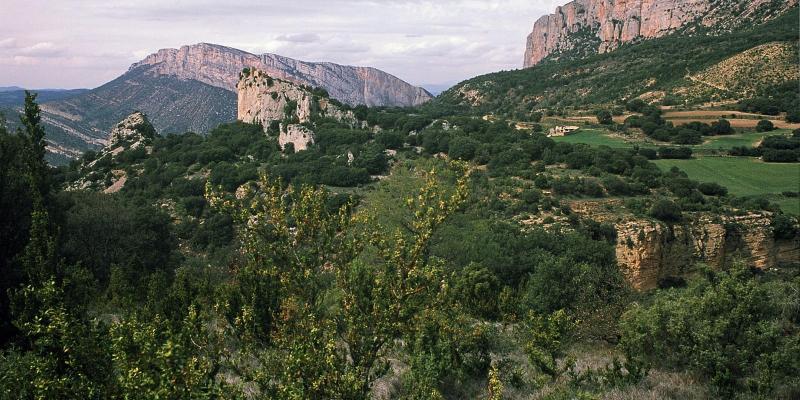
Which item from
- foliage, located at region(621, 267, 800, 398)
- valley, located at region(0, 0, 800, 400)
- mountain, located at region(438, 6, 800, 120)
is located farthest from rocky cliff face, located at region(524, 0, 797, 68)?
foliage, located at region(621, 267, 800, 398)

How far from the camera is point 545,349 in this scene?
444 inches

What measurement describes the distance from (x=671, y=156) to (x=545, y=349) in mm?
37976

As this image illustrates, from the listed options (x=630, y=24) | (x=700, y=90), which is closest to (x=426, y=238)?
(x=700, y=90)

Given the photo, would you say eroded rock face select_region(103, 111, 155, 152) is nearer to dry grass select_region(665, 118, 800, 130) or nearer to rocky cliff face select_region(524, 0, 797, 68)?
dry grass select_region(665, 118, 800, 130)

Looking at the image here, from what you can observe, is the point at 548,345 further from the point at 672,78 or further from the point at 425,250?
the point at 672,78

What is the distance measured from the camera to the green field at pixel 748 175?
31688mm

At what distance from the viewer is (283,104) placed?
64.6m

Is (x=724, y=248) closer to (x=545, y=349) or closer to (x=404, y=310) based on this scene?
(x=545, y=349)

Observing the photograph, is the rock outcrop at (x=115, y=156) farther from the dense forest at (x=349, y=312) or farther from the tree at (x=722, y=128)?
the tree at (x=722, y=128)

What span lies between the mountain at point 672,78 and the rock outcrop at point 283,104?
103 ft

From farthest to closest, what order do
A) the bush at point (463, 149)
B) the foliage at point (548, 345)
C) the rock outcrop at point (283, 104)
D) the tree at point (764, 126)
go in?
1. the rock outcrop at point (283, 104)
2. the bush at point (463, 149)
3. the tree at point (764, 126)
4. the foliage at point (548, 345)

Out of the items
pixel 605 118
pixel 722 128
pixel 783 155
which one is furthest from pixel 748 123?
pixel 605 118

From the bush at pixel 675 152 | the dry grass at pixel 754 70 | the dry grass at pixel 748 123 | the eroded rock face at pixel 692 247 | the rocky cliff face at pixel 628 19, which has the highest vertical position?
the rocky cliff face at pixel 628 19

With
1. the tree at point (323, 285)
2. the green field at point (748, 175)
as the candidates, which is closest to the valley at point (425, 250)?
the tree at point (323, 285)
